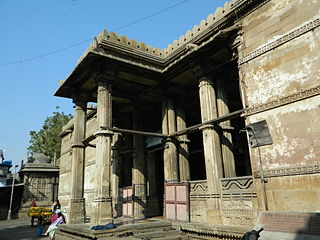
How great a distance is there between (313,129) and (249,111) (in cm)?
205

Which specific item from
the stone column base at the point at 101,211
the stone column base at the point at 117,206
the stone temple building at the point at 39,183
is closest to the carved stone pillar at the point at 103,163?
the stone column base at the point at 101,211

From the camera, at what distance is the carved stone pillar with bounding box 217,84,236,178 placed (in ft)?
31.0

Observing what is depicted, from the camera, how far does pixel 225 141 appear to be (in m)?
9.76

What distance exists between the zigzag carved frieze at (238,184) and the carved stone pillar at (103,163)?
14.3 feet

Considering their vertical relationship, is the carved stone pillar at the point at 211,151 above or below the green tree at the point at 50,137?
below

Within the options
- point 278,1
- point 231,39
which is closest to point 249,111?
point 231,39

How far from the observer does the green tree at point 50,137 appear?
3606cm

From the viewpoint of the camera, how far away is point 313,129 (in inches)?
242

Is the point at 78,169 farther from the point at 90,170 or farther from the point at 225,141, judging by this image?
the point at 225,141

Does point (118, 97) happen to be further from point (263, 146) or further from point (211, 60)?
point (263, 146)

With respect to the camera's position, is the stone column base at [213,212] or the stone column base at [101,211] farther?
the stone column base at [101,211]

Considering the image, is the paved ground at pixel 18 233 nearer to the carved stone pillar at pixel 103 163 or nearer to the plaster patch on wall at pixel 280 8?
the carved stone pillar at pixel 103 163

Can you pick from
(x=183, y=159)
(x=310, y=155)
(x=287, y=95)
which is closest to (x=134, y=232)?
(x=183, y=159)

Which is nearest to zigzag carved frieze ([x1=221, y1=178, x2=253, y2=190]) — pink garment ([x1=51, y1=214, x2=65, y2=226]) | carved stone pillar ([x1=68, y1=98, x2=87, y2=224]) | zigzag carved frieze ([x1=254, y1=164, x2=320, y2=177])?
zigzag carved frieze ([x1=254, y1=164, x2=320, y2=177])
